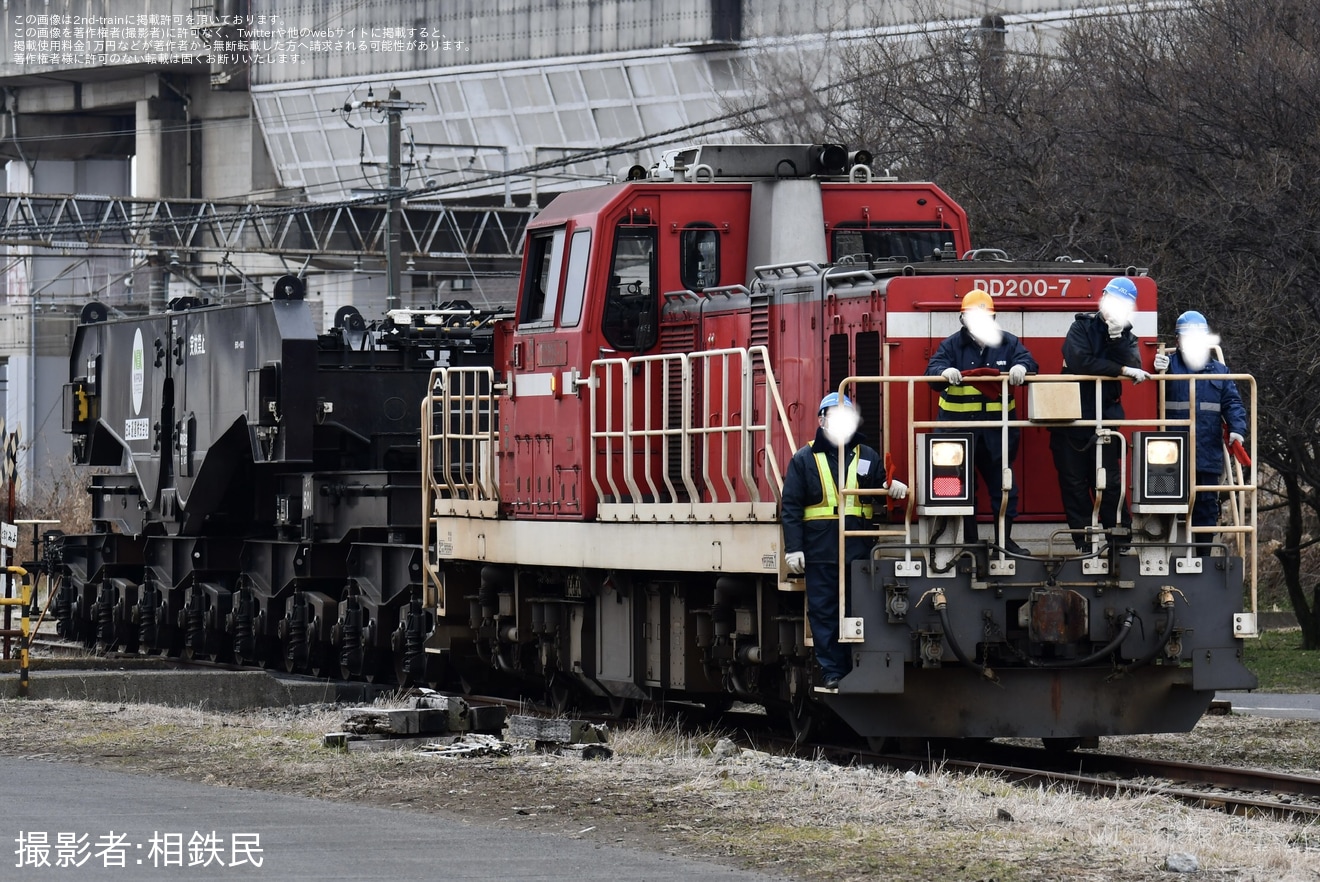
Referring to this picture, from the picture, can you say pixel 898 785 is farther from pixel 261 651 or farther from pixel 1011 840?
pixel 261 651

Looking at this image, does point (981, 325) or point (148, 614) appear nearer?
point (981, 325)

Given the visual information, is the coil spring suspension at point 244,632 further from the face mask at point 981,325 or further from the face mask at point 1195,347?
the face mask at point 1195,347

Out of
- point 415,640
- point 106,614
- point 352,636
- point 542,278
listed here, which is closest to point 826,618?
point 542,278

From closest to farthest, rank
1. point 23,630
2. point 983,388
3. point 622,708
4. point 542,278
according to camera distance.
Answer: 1. point 983,388
2. point 542,278
3. point 622,708
4. point 23,630

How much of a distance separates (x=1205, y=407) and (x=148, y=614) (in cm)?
1456

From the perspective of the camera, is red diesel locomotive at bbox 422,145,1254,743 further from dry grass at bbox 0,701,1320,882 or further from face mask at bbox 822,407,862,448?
dry grass at bbox 0,701,1320,882

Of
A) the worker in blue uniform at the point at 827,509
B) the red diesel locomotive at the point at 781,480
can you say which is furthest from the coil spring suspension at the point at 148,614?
the worker in blue uniform at the point at 827,509

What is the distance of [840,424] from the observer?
40.9ft

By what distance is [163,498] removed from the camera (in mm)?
23859

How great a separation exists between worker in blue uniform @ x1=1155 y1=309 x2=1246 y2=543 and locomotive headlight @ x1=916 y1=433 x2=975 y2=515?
160cm

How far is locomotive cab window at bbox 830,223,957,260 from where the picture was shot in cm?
1516

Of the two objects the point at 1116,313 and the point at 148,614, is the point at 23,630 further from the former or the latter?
the point at 1116,313

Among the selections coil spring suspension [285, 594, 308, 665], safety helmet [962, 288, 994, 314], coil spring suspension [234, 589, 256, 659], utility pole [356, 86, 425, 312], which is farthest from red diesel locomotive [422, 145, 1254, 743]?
utility pole [356, 86, 425, 312]

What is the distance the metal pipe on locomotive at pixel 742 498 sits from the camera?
12594mm
